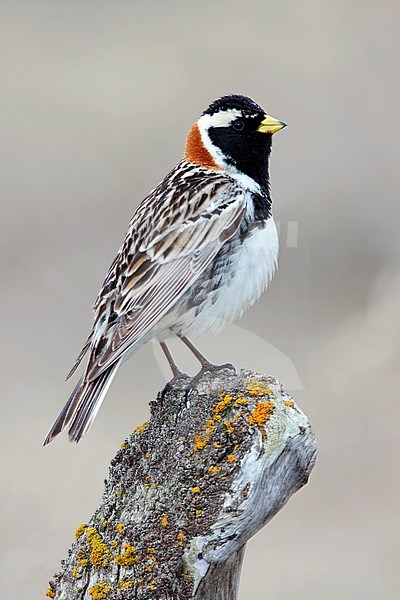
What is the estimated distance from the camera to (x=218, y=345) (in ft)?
17.8

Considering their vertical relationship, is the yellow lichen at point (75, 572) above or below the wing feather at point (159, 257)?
below

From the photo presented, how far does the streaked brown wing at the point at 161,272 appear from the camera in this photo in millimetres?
3604

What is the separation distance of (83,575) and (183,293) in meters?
1.28

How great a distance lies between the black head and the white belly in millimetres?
348

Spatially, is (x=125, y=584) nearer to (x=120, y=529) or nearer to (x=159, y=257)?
(x=120, y=529)

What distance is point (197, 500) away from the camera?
304 cm

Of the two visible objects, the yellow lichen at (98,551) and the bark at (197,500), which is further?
the yellow lichen at (98,551)

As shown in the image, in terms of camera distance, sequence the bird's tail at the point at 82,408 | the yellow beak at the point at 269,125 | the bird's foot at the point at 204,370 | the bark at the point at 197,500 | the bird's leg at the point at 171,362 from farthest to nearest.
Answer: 1. the yellow beak at the point at 269,125
2. the bird's leg at the point at 171,362
3. the bird's foot at the point at 204,370
4. the bird's tail at the point at 82,408
5. the bark at the point at 197,500

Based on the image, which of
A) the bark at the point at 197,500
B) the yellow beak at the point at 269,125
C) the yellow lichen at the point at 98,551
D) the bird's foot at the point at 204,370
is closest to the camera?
the bark at the point at 197,500

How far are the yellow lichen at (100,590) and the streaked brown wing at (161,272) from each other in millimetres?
811

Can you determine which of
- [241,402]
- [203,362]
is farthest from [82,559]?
[203,362]

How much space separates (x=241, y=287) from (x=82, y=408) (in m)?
1.02

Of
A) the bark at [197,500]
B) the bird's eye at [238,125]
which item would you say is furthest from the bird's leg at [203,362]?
the bird's eye at [238,125]

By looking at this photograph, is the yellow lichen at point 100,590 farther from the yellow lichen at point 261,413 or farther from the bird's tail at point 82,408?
the yellow lichen at point 261,413
